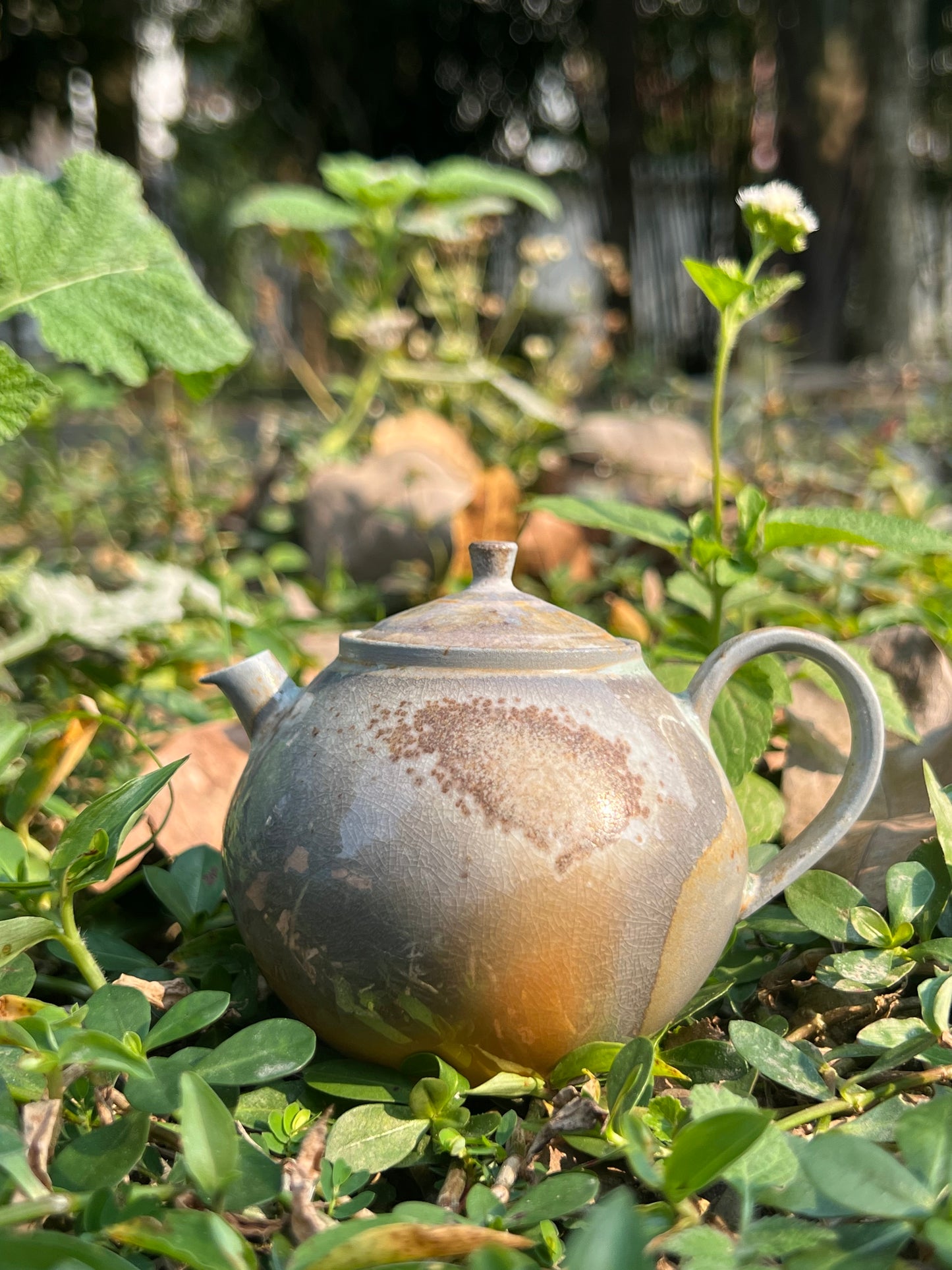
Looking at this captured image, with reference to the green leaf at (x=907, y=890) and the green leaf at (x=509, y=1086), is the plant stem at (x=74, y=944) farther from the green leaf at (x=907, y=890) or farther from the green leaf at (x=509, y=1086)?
the green leaf at (x=907, y=890)

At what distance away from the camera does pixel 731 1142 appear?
94 cm

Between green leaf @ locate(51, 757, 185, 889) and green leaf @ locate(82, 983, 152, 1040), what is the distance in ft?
0.43

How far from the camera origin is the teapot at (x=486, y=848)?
3.82 feet

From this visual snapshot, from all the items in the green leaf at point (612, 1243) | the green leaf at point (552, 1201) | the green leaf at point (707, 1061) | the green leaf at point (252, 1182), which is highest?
the green leaf at point (612, 1243)

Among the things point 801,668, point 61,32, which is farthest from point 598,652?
point 61,32

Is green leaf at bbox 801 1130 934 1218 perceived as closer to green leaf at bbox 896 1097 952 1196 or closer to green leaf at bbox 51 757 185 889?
green leaf at bbox 896 1097 952 1196

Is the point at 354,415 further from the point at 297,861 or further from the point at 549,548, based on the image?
the point at 297,861

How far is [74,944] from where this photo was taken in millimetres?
1253

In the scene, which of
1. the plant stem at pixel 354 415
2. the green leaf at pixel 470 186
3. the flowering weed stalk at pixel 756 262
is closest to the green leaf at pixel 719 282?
the flowering weed stalk at pixel 756 262

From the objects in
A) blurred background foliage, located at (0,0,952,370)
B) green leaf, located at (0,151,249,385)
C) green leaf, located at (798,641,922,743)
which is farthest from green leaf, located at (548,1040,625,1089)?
blurred background foliage, located at (0,0,952,370)

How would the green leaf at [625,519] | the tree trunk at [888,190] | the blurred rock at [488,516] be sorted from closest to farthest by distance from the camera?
the green leaf at [625,519] → the blurred rock at [488,516] → the tree trunk at [888,190]

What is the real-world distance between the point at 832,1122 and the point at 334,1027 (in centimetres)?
52

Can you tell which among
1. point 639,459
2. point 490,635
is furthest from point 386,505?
point 490,635

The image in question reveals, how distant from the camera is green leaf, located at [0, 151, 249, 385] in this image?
1831mm
